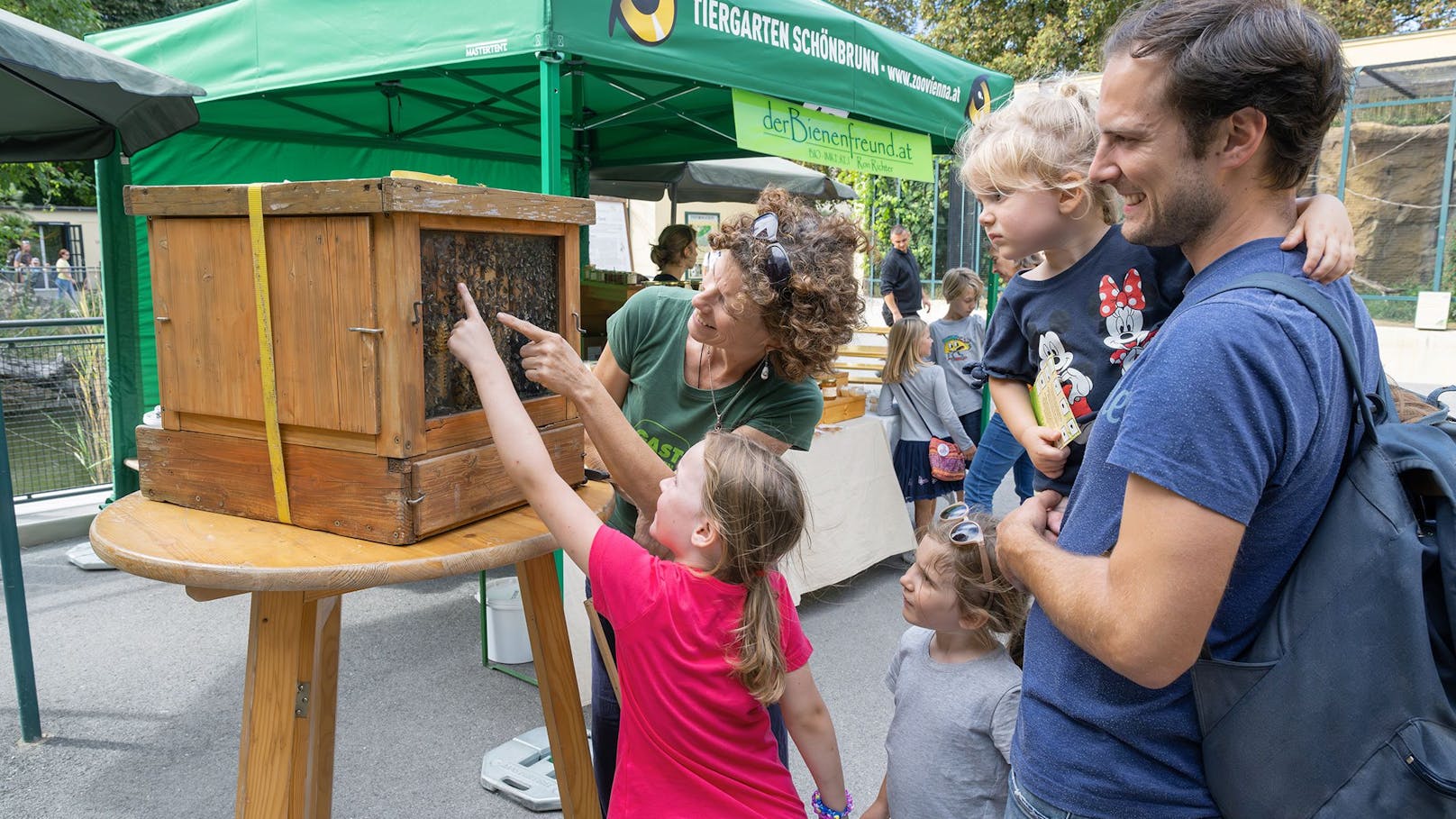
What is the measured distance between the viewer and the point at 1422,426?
101 cm

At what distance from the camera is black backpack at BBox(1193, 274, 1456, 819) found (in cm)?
87

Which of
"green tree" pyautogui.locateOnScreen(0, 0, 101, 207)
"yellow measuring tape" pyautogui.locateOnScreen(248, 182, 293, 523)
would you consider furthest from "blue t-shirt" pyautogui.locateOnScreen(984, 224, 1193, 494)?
"green tree" pyautogui.locateOnScreen(0, 0, 101, 207)

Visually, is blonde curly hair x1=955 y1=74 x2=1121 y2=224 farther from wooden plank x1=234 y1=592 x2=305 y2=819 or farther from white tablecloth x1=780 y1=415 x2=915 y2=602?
white tablecloth x1=780 y1=415 x2=915 y2=602

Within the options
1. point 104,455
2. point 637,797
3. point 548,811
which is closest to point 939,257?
point 104,455

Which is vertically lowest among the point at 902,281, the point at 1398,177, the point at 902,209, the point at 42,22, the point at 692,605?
the point at 692,605

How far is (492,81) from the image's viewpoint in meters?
5.26

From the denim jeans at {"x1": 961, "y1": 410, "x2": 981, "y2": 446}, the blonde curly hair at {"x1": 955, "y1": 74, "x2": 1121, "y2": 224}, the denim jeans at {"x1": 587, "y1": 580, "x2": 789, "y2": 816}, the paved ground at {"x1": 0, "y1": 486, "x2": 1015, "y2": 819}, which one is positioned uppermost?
the blonde curly hair at {"x1": 955, "y1": 74, "x2": 1121, "y2": 224}

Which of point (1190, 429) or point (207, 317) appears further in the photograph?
point (207, 317)

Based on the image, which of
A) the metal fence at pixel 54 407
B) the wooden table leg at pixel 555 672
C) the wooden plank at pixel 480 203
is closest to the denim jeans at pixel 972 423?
the wooden table leg at pixel 555 672

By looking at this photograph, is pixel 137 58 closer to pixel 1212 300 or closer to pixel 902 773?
pixel 902 773

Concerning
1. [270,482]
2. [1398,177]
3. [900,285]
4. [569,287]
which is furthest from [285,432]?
[1398,177]

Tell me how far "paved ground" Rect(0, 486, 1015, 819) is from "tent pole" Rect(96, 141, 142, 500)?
0.69 m

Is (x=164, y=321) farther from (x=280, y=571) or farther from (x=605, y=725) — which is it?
(x=605, y=725)

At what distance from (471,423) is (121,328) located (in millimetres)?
4314
